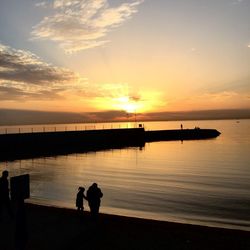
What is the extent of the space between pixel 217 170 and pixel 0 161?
38.0 m

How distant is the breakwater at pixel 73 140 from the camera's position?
68.9 m

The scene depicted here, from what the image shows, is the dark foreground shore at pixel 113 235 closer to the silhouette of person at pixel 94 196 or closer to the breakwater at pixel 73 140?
the silhouette of person at pixel 94 196

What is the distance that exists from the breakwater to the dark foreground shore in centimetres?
4875

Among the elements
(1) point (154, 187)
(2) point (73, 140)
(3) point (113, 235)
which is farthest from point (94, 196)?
(2) point (73, 140)

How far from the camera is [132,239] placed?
11812mm

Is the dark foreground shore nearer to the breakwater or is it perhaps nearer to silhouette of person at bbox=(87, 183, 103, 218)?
silhouette of person at bbox=(87, 183, 103, 218)

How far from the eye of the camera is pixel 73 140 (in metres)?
84.1

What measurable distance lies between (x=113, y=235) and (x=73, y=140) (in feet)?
240

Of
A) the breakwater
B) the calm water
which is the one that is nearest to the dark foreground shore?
the calm water

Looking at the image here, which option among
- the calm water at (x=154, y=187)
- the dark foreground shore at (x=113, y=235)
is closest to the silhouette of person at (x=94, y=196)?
the dark foreground shore at (x=113, y=235)

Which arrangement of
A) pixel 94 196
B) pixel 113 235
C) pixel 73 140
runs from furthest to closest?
1. pixel 73 140
2. pixel 94 196
3. pixel 113 235

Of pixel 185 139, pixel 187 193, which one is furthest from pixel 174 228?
pixel 185 139

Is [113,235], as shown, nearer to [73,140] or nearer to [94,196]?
[94,196]

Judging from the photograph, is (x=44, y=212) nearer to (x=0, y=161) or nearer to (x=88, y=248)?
(x=88, y=248)
